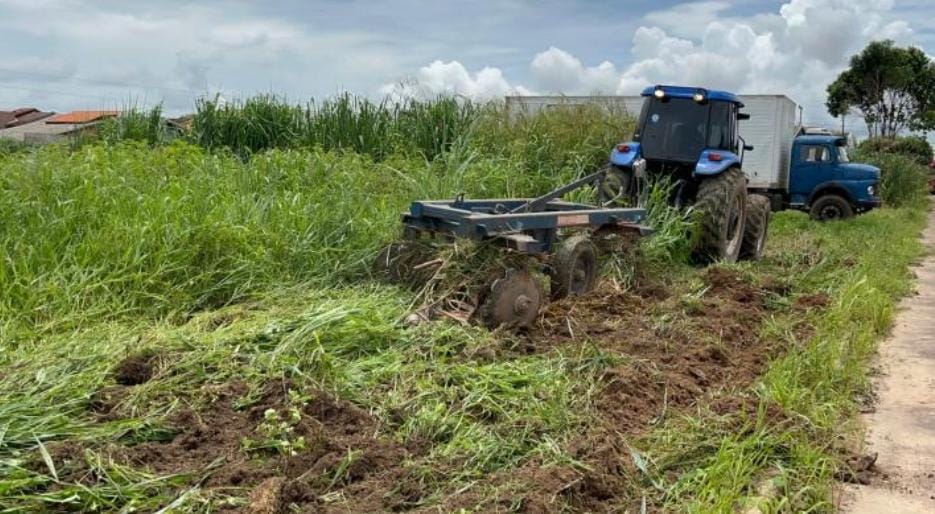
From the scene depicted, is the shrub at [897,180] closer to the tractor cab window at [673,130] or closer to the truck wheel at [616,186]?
the tractor cab window at [673,130]

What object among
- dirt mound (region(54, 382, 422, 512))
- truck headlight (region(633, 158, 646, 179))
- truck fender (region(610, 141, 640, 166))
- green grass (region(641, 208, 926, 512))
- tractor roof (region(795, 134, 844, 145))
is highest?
tractor roof (region(795, 134, 844, 145))

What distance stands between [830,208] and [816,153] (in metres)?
1.17

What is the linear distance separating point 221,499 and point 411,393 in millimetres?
1294

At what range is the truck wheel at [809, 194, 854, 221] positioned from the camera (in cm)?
1678

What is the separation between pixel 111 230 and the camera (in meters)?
5.81

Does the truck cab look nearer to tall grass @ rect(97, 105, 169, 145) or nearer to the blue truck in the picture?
the blue truck

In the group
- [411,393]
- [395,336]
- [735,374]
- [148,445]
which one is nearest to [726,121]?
[735,374]

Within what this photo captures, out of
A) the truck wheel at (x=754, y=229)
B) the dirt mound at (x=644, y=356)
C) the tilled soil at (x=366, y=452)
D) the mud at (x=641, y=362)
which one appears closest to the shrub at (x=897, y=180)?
the truck wheel at (x=754, y=229)

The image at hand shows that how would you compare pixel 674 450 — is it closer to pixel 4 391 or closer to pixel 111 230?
pixel 4 391

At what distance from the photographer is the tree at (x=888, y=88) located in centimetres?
3462

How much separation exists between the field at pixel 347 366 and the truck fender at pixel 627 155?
0.89 meters

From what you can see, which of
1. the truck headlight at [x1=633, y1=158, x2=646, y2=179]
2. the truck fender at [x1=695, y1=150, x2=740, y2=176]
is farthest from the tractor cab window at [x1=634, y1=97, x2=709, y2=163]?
the truck headlight at [x1=633, y1=158, x2=646, y2=179]

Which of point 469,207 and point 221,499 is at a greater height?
point 469,207

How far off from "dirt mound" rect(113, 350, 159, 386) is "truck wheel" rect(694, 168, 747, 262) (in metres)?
6.04
